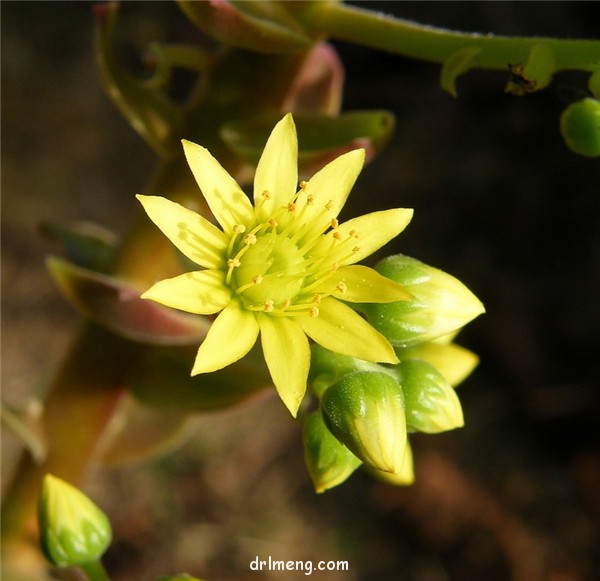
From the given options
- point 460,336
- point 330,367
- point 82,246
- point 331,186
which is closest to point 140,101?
point 82,246

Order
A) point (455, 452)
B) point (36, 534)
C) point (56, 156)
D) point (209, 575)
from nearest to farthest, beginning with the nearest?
point (36, 534), point (209, 575), point (455, 452), point (56, 156)

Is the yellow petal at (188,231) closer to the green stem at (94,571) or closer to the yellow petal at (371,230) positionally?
the yellow petal at (371,230)

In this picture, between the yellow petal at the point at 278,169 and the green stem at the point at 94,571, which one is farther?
the green stem at the point at 94,571

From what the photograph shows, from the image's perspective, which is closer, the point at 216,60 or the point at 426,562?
the point at 216,60

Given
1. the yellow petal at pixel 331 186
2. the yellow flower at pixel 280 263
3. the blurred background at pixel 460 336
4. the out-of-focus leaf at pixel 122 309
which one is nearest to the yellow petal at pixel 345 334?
the yellow flower at pixel 280 263

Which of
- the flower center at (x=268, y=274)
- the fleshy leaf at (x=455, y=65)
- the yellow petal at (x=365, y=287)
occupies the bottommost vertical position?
the flower center at (x=268, y=274)

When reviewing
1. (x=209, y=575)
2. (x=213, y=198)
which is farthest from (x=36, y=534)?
(x=209, y=575)

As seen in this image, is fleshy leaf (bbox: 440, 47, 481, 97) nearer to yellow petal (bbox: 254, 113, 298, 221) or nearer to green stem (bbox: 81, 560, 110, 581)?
yellow petal (bbox: 254, 113, 298, 221)

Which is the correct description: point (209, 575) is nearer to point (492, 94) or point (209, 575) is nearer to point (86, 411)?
point (86, 411)
